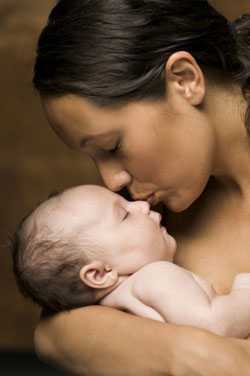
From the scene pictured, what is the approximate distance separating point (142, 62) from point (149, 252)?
365mm

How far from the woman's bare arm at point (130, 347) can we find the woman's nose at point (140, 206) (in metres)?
0.21

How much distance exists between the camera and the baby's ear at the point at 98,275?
1877 mm

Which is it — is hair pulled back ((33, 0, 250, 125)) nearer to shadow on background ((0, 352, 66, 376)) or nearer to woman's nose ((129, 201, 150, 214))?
woman's nose ((129, 201, 150, 214))

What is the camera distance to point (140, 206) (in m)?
1.95

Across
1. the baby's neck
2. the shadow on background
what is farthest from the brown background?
the baby's neck

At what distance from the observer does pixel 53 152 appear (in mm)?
2830

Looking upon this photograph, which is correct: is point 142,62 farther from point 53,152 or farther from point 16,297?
Answer: point 16,297

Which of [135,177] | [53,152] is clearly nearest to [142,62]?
[135,177]

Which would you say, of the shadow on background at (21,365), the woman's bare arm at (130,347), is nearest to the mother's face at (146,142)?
the woman's bare arm at (130,347)

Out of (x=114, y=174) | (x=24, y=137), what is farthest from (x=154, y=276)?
(x=24, y=137)

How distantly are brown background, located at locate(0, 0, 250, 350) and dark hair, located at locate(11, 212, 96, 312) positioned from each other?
0.89 metres

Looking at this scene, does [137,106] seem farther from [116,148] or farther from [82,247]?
[82,247]

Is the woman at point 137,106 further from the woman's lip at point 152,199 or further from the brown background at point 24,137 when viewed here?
the brown background at point 24,137

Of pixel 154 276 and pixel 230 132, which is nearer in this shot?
pixel 154 276
